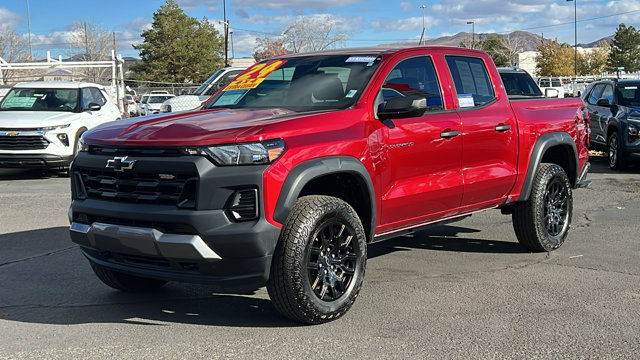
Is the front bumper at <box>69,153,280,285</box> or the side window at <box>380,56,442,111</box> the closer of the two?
the front bumper at <box>69,153,280,285</box>

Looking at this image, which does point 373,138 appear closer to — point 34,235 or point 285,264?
point 285,264

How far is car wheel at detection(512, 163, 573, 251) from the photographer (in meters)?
6.75

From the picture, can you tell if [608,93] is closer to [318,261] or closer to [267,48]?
[318,261]

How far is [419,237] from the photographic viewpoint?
7.82m

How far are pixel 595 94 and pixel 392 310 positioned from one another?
12086mm

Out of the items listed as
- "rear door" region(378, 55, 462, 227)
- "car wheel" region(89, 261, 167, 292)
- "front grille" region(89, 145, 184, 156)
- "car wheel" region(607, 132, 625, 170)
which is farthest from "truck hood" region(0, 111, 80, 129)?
"car wheel" region(607, 132, 625, 170)

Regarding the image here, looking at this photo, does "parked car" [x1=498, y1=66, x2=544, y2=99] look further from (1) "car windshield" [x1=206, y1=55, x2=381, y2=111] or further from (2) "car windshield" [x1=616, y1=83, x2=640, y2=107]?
(1) "car windshield" [x1=206, y1=55, x2=381, y2=111]

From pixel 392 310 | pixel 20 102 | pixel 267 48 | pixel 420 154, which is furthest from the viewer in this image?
pixel 267 48

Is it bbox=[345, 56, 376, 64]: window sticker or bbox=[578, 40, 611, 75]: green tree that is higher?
bbox=[578, 40, 611, 75]: green tree

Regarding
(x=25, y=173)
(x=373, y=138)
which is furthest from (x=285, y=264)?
(x=25, y=173)

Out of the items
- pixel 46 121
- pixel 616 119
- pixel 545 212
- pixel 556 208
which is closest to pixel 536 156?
pixel 545 212

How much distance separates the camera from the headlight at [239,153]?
4352 mm

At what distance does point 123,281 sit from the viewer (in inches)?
218

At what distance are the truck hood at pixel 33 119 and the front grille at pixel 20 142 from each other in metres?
0.19
